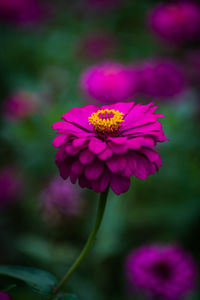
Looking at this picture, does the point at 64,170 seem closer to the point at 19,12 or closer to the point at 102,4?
the point at 19,12

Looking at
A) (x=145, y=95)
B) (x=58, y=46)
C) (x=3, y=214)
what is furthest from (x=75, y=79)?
(x=3, y=214)

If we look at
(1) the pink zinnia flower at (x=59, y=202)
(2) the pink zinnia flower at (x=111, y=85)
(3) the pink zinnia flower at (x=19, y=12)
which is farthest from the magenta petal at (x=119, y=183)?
(3) the pink zinnia flower at (x=19, y=12)

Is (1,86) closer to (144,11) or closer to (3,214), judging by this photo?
(3,214)

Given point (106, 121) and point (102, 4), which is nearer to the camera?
point (106, 121)

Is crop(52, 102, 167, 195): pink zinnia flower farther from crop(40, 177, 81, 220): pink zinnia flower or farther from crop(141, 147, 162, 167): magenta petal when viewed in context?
crop(40, 177, 81, 220): pink zinnia flower

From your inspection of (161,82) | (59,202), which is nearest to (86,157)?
(59,202)

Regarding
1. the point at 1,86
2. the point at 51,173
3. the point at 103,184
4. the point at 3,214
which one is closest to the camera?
the point at 103,184
